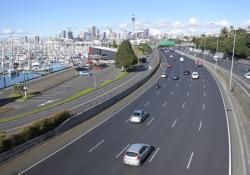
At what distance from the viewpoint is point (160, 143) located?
101 feet

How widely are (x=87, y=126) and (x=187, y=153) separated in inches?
502

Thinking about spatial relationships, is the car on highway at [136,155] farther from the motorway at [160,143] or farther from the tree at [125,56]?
the tree at [125,56]

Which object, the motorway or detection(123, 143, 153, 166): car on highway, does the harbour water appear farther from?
detection(123, 143, 153, 166): car on highway

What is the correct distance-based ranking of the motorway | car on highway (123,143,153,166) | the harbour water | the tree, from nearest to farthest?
the motorway → car on highway (123,143,153,166) → the tree → the harbour water

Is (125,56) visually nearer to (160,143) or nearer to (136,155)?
(160,143)

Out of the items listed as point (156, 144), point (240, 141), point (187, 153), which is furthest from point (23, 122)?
point (240, 141)

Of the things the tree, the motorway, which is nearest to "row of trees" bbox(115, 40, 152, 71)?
the tree

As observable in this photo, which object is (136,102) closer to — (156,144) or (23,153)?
(156,144)

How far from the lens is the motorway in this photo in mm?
24484

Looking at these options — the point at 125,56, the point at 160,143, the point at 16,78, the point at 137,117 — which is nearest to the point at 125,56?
the point at 125,56

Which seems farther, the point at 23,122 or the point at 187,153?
the point at 23,122

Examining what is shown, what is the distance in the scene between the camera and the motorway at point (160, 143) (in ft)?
80.3

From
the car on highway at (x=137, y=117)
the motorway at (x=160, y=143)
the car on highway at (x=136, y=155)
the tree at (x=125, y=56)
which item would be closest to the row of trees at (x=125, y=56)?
the tree at (x=125, y=56)

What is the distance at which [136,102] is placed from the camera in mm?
50625
